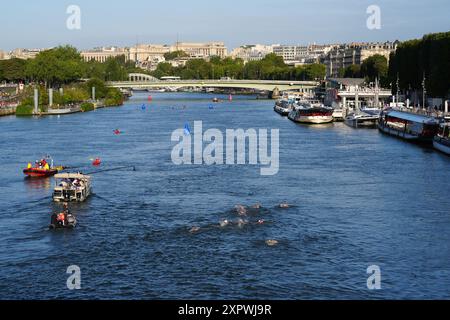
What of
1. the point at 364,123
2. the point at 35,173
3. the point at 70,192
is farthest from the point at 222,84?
the point at 70,192

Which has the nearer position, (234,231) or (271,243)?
(271,243)

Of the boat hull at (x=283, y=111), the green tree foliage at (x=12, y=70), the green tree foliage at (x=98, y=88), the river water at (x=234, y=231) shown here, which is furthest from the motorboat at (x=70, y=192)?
the green tree foliage at (x=12, y=70)

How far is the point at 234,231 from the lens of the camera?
18.5 m

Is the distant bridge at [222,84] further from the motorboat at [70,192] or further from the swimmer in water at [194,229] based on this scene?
the swimmer in water at [194,229]

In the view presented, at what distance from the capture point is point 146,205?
2184 centimetres

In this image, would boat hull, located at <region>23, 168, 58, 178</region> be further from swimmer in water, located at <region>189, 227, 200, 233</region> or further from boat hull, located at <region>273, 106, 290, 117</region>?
boat hull, located at <region>273, 106, 290, 117</region>

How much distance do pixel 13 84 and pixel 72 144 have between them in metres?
65.4

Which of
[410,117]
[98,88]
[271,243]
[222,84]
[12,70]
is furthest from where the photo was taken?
[12,70]

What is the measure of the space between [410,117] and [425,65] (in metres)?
18.2

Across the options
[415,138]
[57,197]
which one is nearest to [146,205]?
[57,197]

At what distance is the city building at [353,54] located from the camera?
4909 inches

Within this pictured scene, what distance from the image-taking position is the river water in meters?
14.5

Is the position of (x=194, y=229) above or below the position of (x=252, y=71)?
below

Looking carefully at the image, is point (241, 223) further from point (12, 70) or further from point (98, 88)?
point (12, 70)
